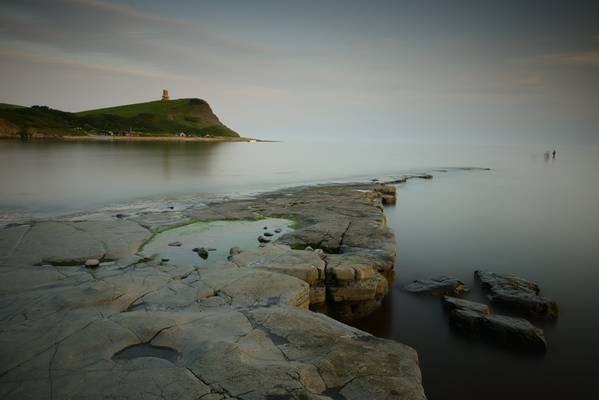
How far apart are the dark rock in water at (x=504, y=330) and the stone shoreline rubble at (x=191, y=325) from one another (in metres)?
3.04

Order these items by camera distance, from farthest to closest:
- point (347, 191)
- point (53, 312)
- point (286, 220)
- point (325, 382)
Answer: point (347, 191), point (286, 220), point (53, 312), point (325, 382)

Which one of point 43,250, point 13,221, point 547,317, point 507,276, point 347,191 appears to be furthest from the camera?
point 347,191

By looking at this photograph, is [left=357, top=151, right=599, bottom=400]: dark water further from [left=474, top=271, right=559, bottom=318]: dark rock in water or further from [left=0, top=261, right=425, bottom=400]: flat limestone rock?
[left=0, top=261, right=425, bottom=400]: flat limestone rock

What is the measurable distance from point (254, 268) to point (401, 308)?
5.93 m

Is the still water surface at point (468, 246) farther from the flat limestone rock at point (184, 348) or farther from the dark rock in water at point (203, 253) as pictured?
the dark rock in water at point (203, 253)

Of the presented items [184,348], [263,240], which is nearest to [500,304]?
[263,240]

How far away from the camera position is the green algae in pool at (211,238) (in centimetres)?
1494

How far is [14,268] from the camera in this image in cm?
1146

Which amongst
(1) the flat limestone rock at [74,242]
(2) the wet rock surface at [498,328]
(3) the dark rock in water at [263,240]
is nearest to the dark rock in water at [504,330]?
A: (2) the wet rock surface at [498,328]

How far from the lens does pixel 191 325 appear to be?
7.81m

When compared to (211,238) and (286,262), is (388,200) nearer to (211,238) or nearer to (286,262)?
(211,238)

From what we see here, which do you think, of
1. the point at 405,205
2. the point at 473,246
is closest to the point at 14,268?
the point at 473,246

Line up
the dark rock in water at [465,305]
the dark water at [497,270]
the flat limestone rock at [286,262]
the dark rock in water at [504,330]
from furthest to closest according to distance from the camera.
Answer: the dark rock in water at [465,305]
the flat limestone rock at [286,262]
the dark rock in water at [504,330]
the dark water at [497,270]

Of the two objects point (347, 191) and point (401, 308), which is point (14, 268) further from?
point (347, 191)
